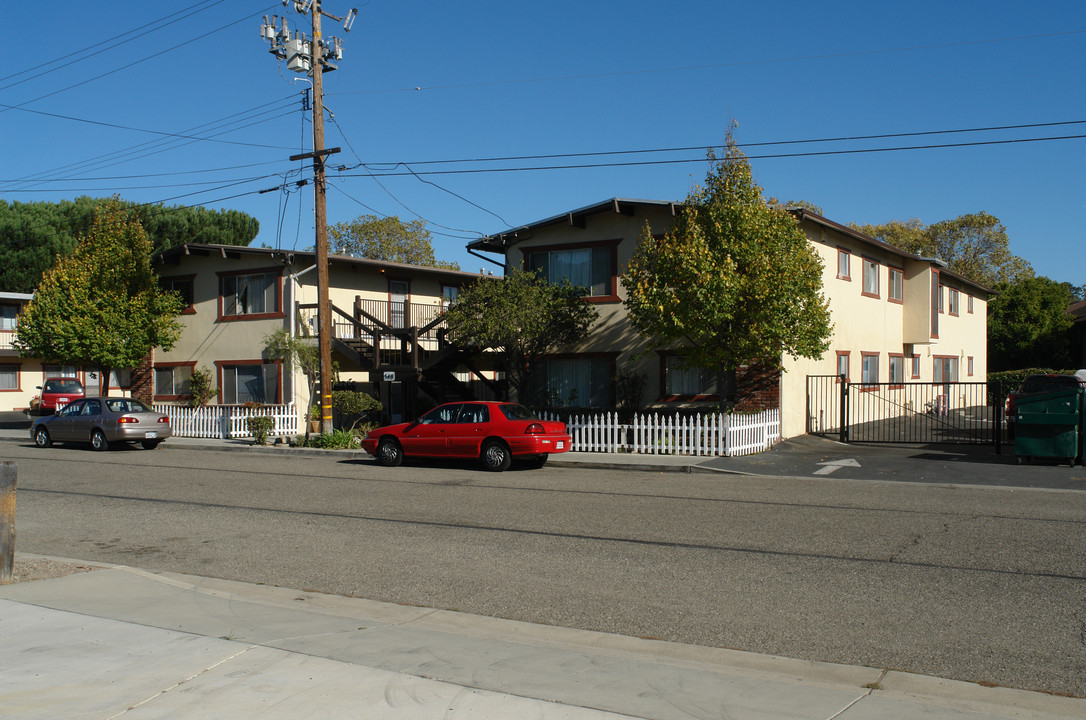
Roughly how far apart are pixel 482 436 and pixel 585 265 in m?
8.62

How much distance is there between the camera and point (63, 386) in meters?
39.6

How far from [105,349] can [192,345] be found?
2.91 m

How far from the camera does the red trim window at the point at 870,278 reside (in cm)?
2695

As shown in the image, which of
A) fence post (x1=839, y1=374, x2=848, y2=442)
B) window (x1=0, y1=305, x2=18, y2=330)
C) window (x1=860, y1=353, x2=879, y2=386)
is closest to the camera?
fence post (x1=839, y1=374, x2=848, y2=442)

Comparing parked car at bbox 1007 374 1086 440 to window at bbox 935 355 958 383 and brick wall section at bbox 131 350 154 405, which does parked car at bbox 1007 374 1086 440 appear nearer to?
window at bbox 935 355 958 383

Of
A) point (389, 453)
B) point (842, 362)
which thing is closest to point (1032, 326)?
point (842, 362)

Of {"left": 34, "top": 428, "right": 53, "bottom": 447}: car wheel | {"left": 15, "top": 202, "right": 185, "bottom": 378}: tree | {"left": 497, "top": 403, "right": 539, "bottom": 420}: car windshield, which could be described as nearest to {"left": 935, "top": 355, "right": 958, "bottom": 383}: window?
{"left": 497, "top": 403, "right": 539, "bottom": 420}: car windshield

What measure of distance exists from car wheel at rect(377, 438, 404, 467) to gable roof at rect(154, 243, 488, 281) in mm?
9205

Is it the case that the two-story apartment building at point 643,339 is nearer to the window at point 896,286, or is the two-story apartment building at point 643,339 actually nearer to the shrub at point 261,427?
the window at point 896,286

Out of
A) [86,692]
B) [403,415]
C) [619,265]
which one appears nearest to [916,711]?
[86,692]

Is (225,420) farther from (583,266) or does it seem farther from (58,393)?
(58,393)

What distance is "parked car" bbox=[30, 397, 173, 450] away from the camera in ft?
78.1

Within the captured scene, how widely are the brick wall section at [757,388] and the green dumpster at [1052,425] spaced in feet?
19.4

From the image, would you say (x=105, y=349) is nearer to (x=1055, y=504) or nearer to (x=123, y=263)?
(x=123, y=263)
